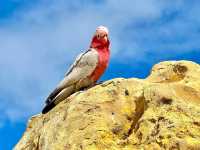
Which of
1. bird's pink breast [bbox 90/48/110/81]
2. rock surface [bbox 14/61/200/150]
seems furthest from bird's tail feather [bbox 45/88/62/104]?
bird's pink breast [bbox 90/48/110/81]

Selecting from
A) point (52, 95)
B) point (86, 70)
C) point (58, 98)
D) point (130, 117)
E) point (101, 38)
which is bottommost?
point (130, 117)

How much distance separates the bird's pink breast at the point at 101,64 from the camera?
32.0ft

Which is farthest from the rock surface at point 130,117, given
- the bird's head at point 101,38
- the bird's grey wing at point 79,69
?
the bird's head at point 101,38

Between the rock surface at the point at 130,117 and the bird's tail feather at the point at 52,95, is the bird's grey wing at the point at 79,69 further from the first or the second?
the rock surface at the point at 130,117

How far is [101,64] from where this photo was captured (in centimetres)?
980

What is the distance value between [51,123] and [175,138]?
94.1 inches

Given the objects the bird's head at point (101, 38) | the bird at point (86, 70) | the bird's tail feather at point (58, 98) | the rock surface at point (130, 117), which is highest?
the bird's head at point (101, 38)

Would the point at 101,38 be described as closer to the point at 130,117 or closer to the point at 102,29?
the point at 102,29

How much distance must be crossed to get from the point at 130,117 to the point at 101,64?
2.07 metres

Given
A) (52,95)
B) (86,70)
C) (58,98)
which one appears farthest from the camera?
(86,70)

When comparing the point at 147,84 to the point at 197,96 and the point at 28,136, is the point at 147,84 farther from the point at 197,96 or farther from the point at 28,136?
the point at 28,136

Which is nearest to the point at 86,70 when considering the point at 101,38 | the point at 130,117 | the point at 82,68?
the point at 82,68

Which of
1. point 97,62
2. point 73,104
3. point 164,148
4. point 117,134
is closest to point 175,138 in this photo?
point 164,148

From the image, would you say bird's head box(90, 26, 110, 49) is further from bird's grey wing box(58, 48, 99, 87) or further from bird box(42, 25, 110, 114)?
bird's grey wing box(58, 48, 99, 87)
